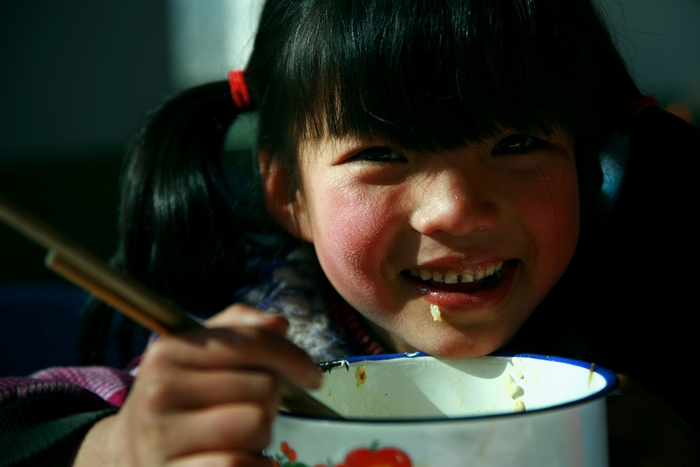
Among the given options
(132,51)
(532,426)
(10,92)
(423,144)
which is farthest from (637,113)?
(10,92)

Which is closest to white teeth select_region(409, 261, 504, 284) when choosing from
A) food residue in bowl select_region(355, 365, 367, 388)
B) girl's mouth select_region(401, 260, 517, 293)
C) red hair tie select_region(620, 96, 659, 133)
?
girl's mouth select_region(401, 260, 517, 293)

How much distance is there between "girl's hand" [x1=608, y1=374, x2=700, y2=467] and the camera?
0.46m

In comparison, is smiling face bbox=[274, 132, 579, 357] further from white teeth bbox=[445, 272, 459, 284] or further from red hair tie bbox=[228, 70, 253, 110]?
red hair tie bbox=[228, 70, 253, 110]

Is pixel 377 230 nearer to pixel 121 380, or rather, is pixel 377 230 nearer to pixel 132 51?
pixel 121 380

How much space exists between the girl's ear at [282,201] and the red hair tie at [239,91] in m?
0.06

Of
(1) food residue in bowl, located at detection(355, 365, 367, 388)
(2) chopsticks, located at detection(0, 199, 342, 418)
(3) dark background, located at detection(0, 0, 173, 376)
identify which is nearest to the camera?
(2) chopsticks, located at detection(0, 199, 342, 418)

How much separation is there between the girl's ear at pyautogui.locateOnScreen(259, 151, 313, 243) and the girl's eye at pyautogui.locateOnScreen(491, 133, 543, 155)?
19 cm

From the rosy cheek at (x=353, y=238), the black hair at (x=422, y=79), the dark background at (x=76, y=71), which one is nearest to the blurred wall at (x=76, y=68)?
the dark background at (x=76, y=71)

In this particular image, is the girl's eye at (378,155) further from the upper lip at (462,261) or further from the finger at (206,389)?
the finger at (206,389)

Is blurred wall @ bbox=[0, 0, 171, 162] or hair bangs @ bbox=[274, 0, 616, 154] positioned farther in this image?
blurred wall @ bbox=[0, 0, 171, 162]

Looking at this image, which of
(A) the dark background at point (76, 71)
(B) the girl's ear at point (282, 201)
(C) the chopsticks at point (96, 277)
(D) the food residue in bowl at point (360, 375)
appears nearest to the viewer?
(C) the chopsticks at point (96, 277)

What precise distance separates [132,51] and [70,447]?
1483 mm

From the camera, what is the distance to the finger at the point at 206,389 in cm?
30

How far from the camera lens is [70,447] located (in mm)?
456
